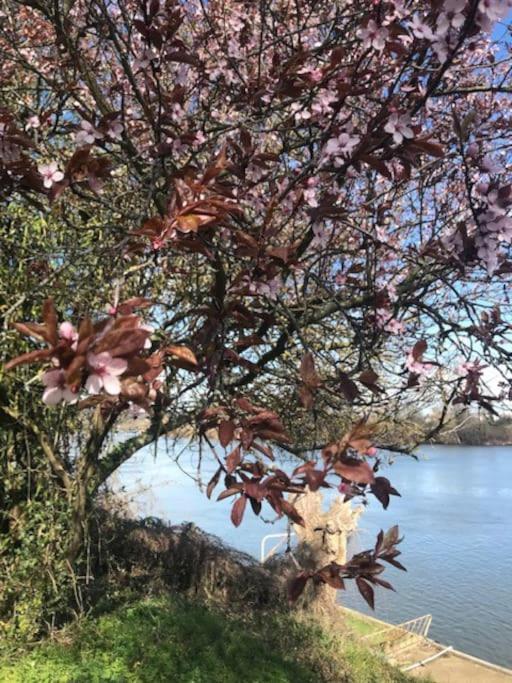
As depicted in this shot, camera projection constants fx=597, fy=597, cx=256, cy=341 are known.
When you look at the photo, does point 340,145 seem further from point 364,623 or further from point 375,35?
point 364,623

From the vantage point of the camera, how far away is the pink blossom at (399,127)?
1.34m

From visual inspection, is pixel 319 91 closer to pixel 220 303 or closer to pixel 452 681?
pixel 220 303

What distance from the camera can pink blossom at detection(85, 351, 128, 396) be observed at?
0.72 meters

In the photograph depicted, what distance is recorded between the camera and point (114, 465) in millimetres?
4008

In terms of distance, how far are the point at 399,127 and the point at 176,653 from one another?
10.9 feet

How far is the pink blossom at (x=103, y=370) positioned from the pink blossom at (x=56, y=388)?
28 millimetres

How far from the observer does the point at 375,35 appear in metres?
1.44

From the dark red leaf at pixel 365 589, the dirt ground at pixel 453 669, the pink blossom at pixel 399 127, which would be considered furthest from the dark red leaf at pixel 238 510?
the dirt ground at pixel 453 669

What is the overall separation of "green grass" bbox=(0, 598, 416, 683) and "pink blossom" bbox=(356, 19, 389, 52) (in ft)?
10.1

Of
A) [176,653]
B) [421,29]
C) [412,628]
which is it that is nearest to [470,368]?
[421,29]

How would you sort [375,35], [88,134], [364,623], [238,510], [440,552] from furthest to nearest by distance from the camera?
[440,552]
[364,623]
[88,134]
[375,35]
[238,510]

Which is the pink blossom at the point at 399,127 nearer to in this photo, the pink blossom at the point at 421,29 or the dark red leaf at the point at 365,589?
the pink blossom at the point at 421,29

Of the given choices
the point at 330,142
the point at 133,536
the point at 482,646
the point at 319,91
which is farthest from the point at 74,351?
the point at 482,646

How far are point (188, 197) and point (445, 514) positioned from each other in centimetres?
1828
